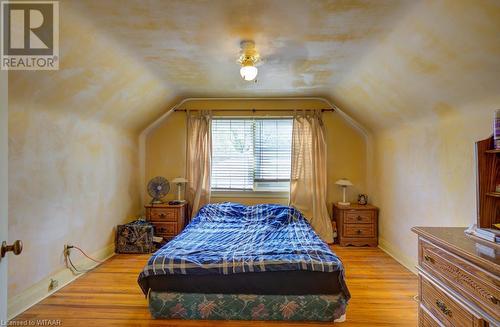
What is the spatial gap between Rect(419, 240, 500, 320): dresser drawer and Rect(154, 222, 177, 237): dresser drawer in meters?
3.23

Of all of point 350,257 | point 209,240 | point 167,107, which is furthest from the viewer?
point 167,107

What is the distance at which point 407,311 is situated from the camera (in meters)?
2.34

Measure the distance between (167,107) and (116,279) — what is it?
103 inches

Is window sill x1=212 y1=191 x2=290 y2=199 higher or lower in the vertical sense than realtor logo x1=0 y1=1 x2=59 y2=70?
lower

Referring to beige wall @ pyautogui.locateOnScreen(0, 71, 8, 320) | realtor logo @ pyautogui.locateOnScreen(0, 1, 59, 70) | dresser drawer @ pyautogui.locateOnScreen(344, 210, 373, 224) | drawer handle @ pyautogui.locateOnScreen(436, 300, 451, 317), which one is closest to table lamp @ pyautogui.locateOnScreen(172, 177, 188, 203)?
realtor logo @ pyautogui.locateOnScreen(0, 1, 59, 70)

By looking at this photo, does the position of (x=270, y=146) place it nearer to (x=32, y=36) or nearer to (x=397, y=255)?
(x=397, y=255)

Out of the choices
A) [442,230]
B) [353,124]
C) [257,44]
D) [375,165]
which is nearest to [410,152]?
[375,165]

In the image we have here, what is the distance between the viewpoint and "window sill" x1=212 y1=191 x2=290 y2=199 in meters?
4.50

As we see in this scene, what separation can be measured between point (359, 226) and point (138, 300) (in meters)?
3.12

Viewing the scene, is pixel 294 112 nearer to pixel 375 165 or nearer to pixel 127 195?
pixel 375 165

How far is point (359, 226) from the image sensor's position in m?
4.07

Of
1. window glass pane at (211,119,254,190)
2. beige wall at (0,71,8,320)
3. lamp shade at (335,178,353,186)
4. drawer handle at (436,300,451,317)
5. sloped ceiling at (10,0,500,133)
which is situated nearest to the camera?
beige wall at (0,71,8,320)

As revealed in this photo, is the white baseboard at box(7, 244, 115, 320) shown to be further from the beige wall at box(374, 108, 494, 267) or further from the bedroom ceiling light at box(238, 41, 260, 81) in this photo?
the beige wall at box(374, 108, 494, 267)

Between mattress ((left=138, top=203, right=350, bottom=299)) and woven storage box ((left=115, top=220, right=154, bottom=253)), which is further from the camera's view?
woven storage box ((left=115, top=220, right=154, bottom=253))
